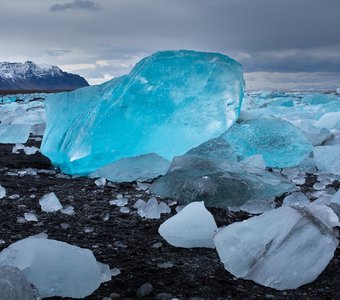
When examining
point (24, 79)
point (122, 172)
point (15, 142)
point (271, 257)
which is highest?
point (271, 257)

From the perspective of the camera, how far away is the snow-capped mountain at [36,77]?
14900cm

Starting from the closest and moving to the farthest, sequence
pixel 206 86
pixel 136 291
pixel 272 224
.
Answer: pixel 136 291 → pixel 272 224 → pixel 206 86

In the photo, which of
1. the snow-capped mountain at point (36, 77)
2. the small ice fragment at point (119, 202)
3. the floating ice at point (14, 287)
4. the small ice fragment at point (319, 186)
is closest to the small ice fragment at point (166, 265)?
the floating ice at point (14, 287)

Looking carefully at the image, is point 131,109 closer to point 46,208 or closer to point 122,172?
point 122,172

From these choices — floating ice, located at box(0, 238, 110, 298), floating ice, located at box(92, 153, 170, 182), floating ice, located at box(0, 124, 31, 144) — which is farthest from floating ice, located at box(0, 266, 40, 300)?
floating ice, located at box(0, 124, 31, 144)

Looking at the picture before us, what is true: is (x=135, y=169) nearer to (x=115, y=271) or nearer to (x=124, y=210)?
(x=124, y=210)

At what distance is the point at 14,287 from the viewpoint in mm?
1043

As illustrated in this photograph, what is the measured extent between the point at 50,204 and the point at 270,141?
1.85m

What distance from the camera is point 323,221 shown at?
4.91 feet

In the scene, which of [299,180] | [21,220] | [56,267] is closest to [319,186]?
[299,180]

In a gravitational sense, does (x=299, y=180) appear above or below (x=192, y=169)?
below

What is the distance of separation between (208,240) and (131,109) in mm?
1593

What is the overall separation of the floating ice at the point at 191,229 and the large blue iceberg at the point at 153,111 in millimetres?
1384

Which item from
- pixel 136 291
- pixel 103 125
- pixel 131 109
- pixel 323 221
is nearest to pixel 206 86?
pixel 131 109
